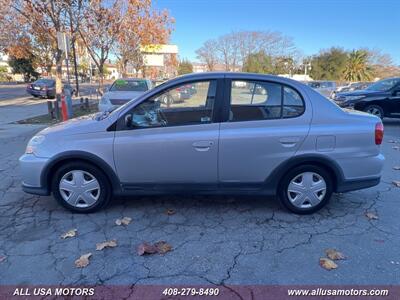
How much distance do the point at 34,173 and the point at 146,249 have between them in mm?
1666

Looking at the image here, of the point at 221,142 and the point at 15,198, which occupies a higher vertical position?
the point at 221,142

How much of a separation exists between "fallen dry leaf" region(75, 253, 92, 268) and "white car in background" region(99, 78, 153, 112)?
6.45 metres

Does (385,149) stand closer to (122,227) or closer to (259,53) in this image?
(122,227)

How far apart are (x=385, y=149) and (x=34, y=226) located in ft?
24.1

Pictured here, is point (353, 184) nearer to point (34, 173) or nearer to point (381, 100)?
point (34, 173)

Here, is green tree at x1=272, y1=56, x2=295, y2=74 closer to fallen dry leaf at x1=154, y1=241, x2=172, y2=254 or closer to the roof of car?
the roof of car

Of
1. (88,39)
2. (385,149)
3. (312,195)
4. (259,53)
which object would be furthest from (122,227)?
(259,53)

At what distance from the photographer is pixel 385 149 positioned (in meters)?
7.05

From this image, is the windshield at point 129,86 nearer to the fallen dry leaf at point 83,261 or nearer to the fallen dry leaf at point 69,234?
the fallen dry leaf at point 69,234

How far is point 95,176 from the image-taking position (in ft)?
11.4

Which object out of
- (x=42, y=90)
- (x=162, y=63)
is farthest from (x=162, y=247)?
(x=162, y=63)

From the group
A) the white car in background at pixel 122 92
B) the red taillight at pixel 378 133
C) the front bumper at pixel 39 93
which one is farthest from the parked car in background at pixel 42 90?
the red taillight at pixel 378 133

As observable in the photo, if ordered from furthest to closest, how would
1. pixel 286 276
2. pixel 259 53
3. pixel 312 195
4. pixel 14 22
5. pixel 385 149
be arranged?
1. pixel 259 53
2. pixel 14 22
3. pixel 385 149
4. pixel 312 195
5. pixel 286 276

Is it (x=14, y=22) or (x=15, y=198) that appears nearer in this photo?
(x=15, y=198)
